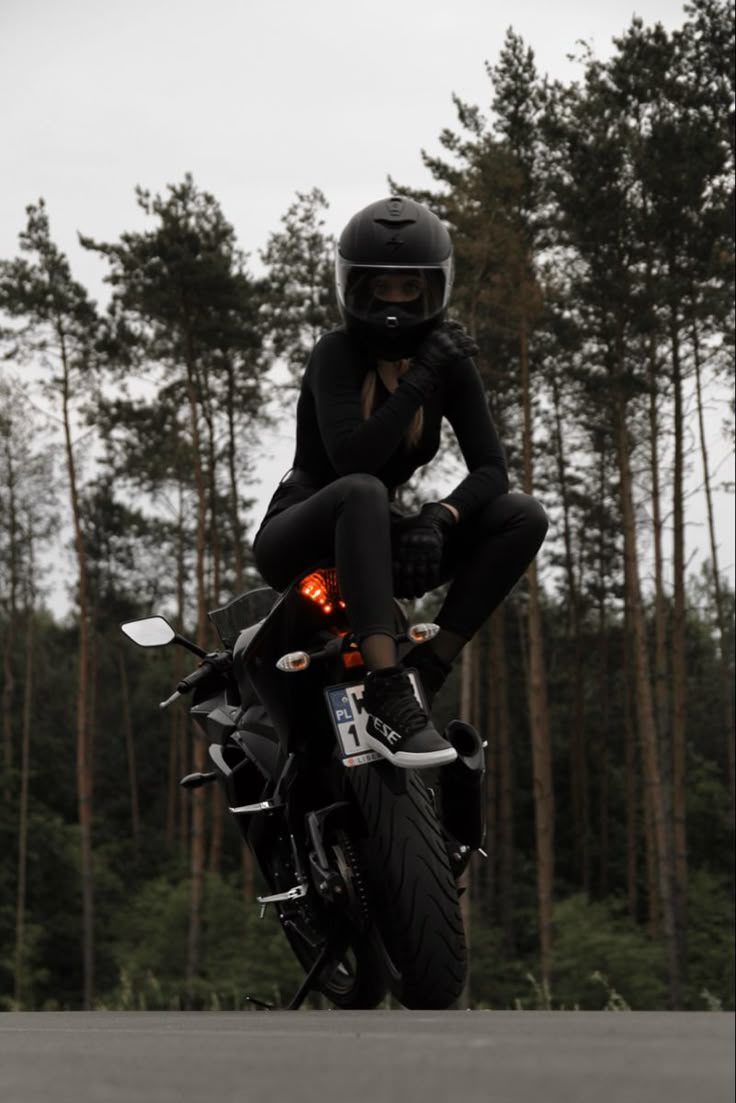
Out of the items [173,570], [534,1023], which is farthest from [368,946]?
[173,570]

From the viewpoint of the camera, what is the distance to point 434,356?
504 centimetres

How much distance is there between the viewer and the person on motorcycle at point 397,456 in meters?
4.84

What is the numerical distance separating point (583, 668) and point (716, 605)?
1047cm

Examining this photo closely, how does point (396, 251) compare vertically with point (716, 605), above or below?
below

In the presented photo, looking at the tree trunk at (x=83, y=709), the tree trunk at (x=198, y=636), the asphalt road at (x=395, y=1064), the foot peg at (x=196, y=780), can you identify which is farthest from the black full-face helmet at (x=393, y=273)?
the tree trunk at (x=83, y=709)

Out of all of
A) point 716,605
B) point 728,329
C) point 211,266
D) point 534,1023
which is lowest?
point 534,1023

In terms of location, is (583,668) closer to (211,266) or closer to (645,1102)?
(211,266)

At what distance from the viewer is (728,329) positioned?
3603 centimetres

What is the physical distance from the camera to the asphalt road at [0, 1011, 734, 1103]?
2043 mm

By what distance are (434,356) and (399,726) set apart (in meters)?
1.11

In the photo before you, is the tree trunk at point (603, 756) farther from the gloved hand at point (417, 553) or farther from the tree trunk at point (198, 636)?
the gloved hand at point (417, 553)

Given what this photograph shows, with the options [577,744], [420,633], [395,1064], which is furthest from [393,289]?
[577,744]

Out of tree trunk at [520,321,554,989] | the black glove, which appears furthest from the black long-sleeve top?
tree trunk at [520,321,554,989]

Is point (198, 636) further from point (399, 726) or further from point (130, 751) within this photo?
point (399, 726)
